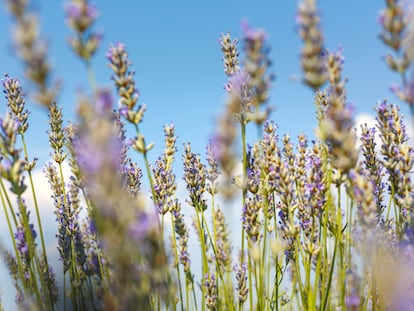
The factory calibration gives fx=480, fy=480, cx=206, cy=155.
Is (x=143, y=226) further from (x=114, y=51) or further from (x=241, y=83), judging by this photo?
(x=241, y=83)

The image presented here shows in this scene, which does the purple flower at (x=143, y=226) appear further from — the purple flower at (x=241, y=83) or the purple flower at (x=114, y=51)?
the purple flower at (x=241, y=83)

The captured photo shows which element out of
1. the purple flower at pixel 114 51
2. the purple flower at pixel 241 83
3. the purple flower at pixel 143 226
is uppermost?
the purple flower at pixel 241 83

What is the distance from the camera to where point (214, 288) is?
317cm

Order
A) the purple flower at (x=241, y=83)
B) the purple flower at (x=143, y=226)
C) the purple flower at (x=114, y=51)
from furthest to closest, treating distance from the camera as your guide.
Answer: the purple flower at (x=241, y=83)
the purple flower at (x=114, y=51)
the purple flower at (x=143, y=226)

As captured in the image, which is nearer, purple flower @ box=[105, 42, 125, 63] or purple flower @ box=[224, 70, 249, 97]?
purple flower @ box=[105, 42, 125, 63]

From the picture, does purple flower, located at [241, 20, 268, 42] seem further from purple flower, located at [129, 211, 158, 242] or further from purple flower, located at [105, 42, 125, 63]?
purple flower, located at [129, 211, 158, 242]

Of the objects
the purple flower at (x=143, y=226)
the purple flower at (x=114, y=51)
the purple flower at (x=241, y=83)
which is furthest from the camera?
the purple flower at (x=241, y=83)

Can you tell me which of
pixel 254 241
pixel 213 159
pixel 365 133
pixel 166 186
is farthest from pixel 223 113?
pixel 365 133

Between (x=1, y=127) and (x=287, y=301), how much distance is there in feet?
9.28

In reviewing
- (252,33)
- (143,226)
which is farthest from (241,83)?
(143,226)

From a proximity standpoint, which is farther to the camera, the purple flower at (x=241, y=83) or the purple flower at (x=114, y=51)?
the purple flower at (x=241, y=83)

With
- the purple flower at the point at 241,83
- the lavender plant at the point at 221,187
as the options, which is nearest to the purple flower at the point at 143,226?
the lavender plant at the point at 221,187

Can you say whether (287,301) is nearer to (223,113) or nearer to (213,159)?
(213,159)

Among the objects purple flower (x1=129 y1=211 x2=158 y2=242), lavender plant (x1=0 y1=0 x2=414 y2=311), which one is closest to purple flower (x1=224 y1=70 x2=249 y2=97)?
lavender plant (x1=0 y1=0 x2=414 y2=311)
